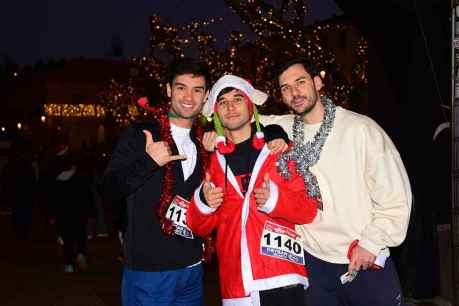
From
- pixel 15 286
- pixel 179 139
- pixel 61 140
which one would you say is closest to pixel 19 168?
pixel 61 140

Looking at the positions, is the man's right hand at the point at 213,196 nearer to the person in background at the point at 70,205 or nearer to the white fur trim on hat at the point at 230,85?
the white fur trim on hat at the point at 230,85

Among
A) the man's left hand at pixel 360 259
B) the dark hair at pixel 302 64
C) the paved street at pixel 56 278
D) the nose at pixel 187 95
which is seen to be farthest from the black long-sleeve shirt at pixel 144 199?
the paved street at pixel 56 278

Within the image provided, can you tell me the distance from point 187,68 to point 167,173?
65 cm

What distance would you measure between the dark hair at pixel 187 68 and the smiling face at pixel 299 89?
1.63 feet

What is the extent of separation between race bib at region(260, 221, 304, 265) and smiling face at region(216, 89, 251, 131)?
0.58 metres

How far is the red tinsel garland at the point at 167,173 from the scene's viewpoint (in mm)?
3623

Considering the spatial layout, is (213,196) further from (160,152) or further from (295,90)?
(295,90)

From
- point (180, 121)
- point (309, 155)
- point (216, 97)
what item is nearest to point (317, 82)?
point (309, 155)

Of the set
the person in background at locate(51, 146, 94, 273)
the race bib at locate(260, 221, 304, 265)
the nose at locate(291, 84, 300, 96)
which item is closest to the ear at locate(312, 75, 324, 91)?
the nose at locate(291, 84, 300, 96)

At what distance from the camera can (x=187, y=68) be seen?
3.84 metres

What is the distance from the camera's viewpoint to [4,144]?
27.7 meters

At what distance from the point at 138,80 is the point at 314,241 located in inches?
801

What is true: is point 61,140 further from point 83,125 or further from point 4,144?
point 83,125

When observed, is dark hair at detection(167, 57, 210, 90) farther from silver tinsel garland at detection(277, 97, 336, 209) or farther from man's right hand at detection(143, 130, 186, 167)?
silver tinsel garland at detection(277, 97, 336, 209)
